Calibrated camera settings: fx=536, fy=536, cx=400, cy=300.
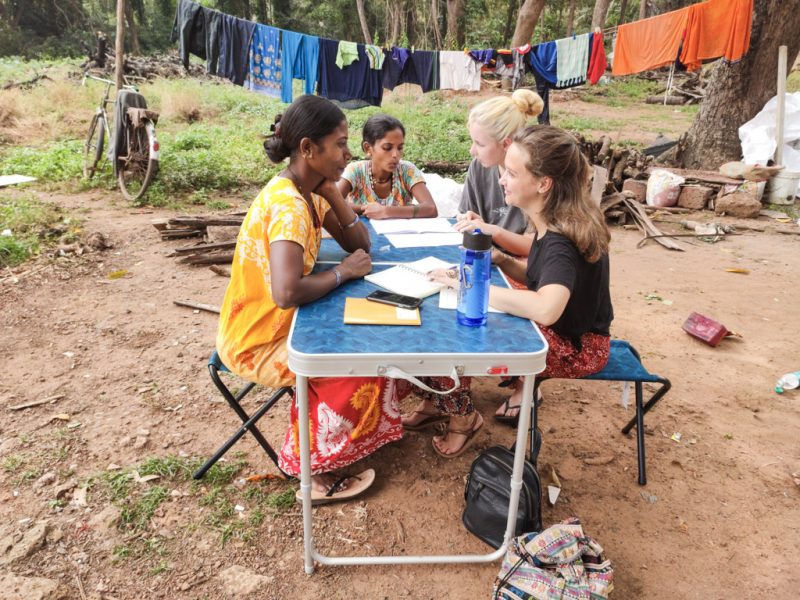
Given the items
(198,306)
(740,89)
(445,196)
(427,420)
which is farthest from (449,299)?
(740,89)

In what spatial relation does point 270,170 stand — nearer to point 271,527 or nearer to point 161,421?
point 161,421

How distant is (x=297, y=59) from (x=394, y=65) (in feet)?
4.68

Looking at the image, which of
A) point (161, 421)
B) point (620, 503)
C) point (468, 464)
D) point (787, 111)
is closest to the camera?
point (620, 503)

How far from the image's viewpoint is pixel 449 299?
6.16 ft

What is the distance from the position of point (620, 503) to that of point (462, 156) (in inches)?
298

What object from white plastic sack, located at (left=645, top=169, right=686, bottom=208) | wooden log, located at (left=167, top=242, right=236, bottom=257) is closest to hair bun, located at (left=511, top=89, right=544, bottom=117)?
wooden log, located at (left=167, top=242, right=236, bottom=257)

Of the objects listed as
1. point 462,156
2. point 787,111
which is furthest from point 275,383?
point 787,111

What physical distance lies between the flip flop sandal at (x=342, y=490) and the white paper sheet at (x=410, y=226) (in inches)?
49.0

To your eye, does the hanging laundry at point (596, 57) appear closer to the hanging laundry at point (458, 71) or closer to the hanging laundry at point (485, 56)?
the hanging laundry at point (485, 56)

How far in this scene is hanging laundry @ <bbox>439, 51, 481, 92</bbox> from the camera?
7.99 m

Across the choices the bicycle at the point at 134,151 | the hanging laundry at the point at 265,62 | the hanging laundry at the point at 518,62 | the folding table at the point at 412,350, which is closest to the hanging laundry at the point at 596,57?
the hanging laundry at the point at 518,62

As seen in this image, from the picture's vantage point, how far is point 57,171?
764 centimetres

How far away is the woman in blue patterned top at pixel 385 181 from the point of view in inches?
126

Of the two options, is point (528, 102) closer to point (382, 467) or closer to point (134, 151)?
point (382, 467)
